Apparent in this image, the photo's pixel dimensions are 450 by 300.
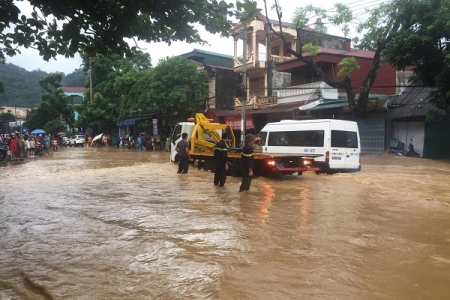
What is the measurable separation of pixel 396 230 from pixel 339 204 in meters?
2.42

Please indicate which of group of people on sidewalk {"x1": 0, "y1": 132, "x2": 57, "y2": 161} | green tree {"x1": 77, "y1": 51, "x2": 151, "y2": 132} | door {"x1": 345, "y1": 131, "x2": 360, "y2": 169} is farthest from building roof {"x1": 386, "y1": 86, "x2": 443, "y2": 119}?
green tree {"x1": 77, "y1": 51, "x2": 151, "y2": 132}

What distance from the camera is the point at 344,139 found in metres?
14.3

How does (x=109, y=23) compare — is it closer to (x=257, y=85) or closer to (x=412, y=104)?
(x=412, y=104)

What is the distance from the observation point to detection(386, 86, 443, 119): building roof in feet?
66.0

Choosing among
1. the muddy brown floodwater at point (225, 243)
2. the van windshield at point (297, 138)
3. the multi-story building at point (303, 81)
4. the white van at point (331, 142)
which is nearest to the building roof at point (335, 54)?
the multi-story building at point (303, 81)

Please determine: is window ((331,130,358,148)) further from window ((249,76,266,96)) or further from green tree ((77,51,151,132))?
green tree ((77,51,151,132))

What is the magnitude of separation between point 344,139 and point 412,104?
8.99 meters

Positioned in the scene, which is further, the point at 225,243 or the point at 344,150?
the point at 344,150

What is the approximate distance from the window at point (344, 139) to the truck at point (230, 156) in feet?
3.90

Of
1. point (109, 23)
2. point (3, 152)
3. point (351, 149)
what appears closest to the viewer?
point (109, 23)

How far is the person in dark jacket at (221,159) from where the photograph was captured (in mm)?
11031

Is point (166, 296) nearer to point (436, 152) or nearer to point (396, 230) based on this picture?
point (396, 230)

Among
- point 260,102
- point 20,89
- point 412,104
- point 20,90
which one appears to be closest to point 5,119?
point 20,90

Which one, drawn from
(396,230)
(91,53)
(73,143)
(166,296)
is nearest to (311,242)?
(396,230)
